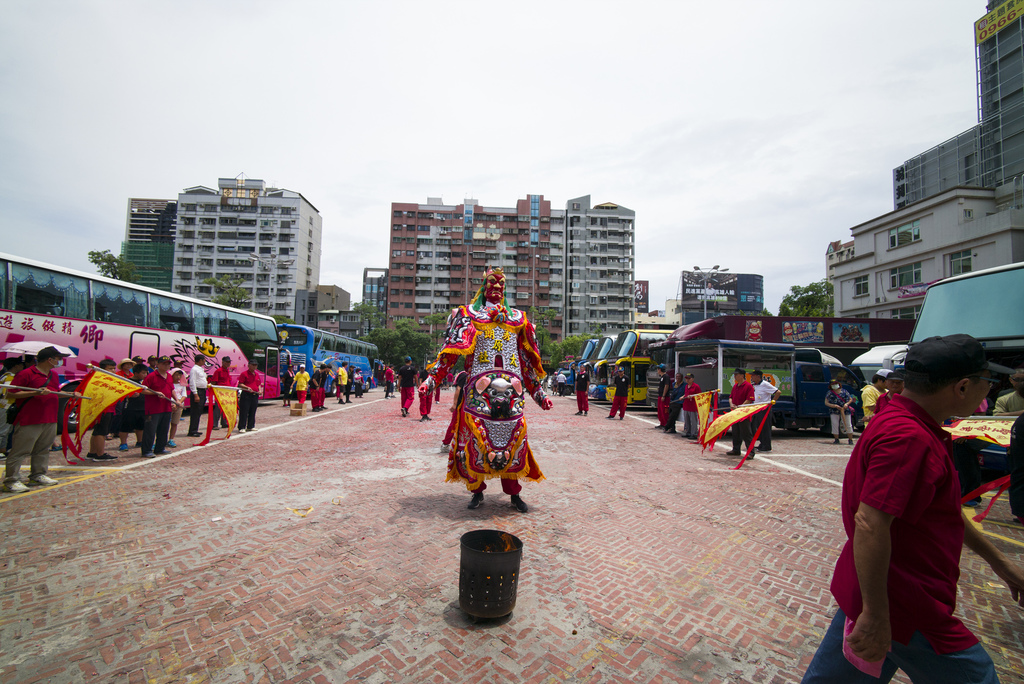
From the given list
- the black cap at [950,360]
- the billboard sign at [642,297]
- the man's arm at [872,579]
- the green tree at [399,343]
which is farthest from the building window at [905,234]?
the billboard sign at [642,297]

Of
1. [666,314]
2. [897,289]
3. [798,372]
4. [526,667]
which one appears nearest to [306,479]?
[526,667]

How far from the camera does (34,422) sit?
572 centimetres

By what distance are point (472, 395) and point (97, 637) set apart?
3350 millimetres

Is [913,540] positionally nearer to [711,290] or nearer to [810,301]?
[810,301]

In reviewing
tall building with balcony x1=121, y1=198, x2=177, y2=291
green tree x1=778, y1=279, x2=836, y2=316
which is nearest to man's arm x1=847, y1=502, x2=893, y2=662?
green tree x1=778, y1=279, x2=836, y2=316

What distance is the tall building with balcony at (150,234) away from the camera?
117 metres

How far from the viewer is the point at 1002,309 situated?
7.51 m

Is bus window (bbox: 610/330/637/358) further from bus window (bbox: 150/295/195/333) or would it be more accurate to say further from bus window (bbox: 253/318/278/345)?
bus window (bbox: 150/295/195/333)

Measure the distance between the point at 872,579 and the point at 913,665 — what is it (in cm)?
45

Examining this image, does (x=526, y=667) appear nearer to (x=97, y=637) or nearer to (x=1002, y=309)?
(x=97, y=637)

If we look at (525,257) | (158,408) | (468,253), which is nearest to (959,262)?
(158,408)

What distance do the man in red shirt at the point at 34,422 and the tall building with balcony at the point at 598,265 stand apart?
80.4 metres

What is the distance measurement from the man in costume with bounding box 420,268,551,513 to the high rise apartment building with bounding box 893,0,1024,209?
41954 mm

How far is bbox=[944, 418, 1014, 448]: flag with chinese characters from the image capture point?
16.9ft
